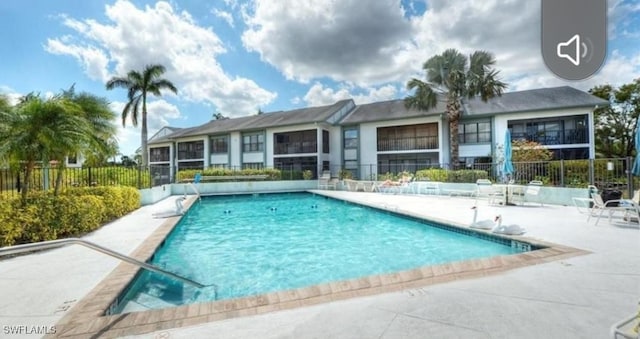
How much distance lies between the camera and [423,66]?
66.4 feet

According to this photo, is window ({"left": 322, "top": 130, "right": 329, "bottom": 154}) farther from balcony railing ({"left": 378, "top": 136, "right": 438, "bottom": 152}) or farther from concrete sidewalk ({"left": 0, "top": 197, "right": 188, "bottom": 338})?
concrete sidewalk ({"left": 0, "top": 197, "right": 188, "bottom": 338})

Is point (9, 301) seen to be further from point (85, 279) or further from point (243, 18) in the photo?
point (243, 18)

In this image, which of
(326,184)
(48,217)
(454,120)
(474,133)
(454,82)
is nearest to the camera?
(48,217)

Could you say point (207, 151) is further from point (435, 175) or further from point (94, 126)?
point (435, 175)

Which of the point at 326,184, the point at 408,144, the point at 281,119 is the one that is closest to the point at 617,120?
the point at 408,144

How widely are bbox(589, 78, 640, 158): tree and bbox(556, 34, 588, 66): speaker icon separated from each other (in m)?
31.2

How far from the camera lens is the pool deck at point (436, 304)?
2717 mm

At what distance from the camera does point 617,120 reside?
25.5 meters

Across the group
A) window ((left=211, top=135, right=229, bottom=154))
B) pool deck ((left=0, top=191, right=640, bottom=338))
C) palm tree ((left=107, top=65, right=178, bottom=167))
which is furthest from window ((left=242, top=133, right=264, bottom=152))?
pool deck ((left=0, top=191, right=640, bottom=338))

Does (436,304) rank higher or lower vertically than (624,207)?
lower

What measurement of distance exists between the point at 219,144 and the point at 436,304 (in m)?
31.0

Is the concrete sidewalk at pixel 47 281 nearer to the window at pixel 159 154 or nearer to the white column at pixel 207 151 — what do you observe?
the white column at pixel 207 151

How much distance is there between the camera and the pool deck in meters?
2.72

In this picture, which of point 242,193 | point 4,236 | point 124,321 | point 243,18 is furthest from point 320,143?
point 124,321
